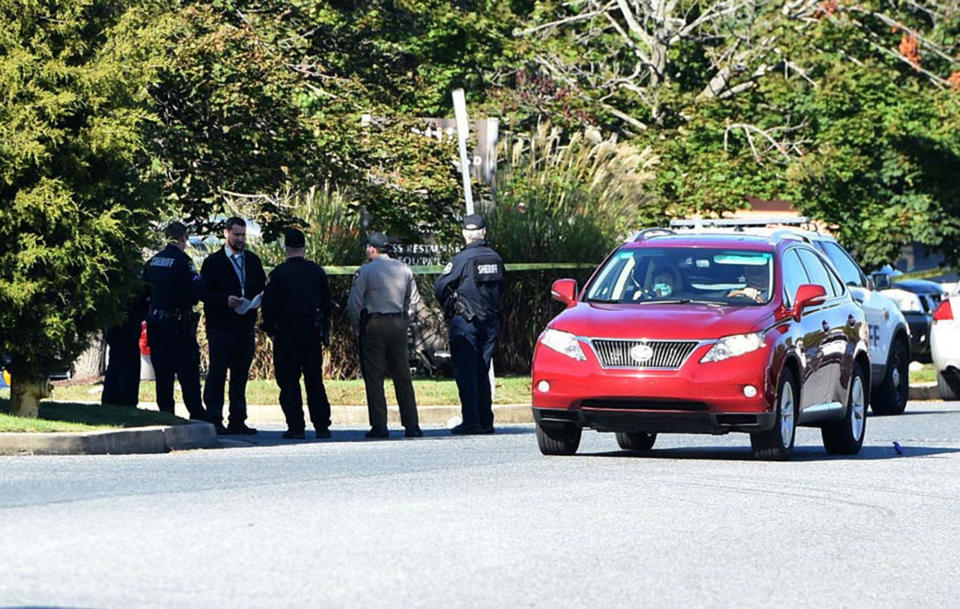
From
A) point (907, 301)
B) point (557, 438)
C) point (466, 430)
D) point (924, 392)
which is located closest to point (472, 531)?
point (557, 438)

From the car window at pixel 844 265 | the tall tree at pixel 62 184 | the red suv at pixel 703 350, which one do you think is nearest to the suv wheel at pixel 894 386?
the car window at pixel 844 265

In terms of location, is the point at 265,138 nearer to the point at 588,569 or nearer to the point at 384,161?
the point at 384,161

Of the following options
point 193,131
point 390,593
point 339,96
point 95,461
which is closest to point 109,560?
point 390,593

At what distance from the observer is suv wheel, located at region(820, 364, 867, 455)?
16000mm

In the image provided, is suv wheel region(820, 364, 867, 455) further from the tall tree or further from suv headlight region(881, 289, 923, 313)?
suv headlight region(881, 289, 923, 313)

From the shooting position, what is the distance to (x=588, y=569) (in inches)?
357

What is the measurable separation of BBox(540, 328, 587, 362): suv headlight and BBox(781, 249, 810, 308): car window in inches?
66.6

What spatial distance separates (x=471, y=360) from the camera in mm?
18469

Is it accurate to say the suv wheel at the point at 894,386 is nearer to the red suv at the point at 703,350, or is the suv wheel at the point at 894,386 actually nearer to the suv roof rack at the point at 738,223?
the suv roof rack at the point at 738,223

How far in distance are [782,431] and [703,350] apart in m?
0.98

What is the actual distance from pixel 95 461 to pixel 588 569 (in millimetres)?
5739

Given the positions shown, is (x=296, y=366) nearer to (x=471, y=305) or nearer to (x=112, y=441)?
(x=471, y=305)

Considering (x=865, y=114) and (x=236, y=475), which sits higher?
(x=865, y=114)

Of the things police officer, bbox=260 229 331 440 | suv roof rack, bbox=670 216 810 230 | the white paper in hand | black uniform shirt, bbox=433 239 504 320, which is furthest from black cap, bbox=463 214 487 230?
suv roof rack, bbox=670 216 810 230
